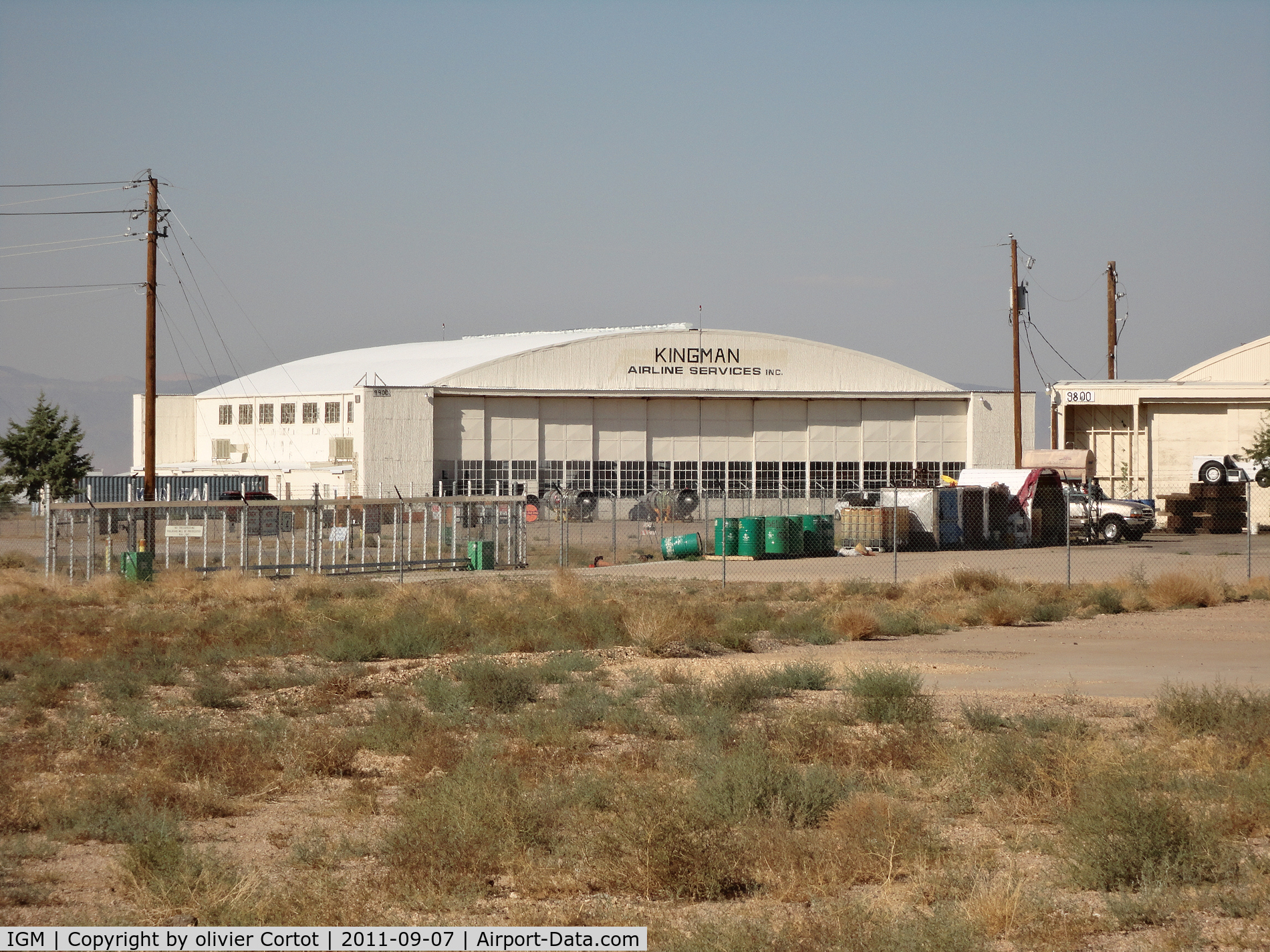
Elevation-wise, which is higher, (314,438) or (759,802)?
(314,438)

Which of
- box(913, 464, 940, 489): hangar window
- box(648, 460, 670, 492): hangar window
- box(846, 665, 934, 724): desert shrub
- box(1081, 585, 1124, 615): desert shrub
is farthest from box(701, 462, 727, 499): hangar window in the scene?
box(846, 665, 934, 724): desert shrub

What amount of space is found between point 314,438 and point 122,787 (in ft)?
177

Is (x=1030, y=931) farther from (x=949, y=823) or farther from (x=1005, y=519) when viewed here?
(x=1005, y=519)

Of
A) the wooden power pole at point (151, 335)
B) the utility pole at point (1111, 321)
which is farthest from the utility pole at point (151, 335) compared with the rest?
the utility pole at point (1111, 321)

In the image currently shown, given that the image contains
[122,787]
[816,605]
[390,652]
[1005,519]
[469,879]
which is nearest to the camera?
[469,879]

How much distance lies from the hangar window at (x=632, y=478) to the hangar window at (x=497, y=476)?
5392 mm

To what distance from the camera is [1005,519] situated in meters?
42.6

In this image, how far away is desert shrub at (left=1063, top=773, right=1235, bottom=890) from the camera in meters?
7.82

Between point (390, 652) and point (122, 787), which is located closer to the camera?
point (122, 787)

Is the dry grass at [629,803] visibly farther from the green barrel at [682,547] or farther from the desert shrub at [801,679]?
the green barrel at [682,547]

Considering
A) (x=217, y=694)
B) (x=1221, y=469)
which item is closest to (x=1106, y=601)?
(x=217, y=694)

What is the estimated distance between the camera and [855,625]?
20.9 m

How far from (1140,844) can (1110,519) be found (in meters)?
40.7

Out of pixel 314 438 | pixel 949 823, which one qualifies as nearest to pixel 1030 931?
pixel 949 823
